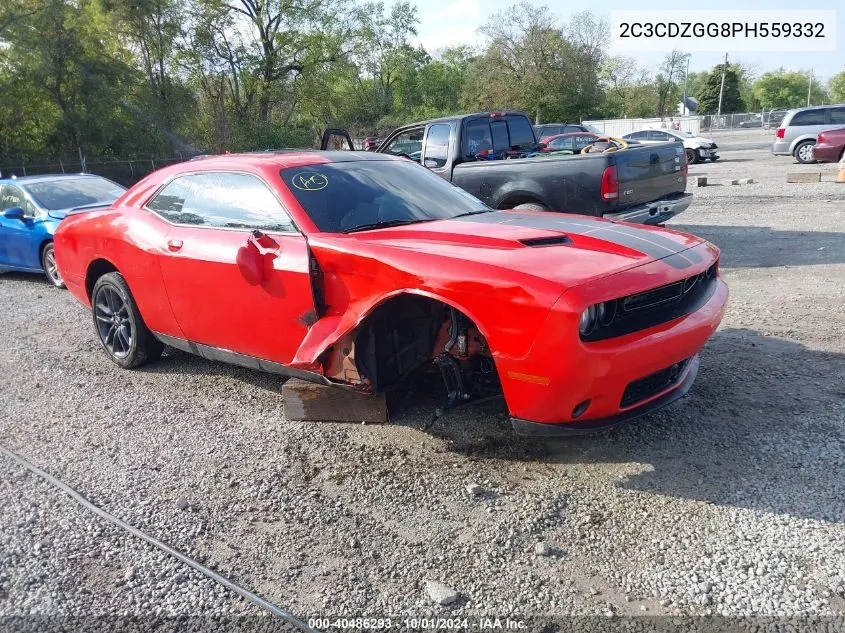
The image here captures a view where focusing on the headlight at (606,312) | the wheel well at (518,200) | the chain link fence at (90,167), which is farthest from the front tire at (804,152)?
the headlight at (606,312)

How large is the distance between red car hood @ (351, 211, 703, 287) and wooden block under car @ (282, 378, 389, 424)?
980 mm

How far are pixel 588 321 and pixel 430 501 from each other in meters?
1.15

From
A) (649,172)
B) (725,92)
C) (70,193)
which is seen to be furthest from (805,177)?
(725,92)

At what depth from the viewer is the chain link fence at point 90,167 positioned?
23.6 meters

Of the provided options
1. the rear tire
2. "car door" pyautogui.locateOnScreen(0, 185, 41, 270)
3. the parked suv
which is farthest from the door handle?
the parked suv

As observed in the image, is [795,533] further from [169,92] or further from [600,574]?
[169,92]

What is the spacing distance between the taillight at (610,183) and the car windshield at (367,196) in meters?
2.99

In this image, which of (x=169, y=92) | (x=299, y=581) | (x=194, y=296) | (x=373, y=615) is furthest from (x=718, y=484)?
(x=169, y=92)

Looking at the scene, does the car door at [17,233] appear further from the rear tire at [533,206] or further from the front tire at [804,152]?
the front tire at [804,152]

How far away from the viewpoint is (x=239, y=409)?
458 cm

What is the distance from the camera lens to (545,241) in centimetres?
358

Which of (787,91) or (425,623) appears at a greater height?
(787,91)

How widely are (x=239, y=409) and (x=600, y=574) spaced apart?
2712mm

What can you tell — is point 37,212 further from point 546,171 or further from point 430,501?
point 430,501
